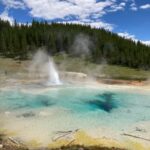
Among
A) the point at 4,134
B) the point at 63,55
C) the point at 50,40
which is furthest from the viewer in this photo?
the point at 50,40

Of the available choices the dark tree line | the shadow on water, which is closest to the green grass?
the dark tree line

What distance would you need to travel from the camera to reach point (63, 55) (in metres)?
87.7

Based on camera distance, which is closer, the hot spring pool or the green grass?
the hot spring pool

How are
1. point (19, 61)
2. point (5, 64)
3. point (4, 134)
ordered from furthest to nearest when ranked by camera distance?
1. point (19, 61)
2. point (5, 64)
3. point (4, 134)

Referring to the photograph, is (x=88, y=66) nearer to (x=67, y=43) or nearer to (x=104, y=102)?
(x=67, y=43)

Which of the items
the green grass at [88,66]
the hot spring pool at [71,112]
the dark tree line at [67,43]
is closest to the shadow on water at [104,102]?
the hot spring pool at [71,112]

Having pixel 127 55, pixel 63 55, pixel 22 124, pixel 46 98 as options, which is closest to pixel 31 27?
pixel 63 55

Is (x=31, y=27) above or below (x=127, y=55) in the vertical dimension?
above

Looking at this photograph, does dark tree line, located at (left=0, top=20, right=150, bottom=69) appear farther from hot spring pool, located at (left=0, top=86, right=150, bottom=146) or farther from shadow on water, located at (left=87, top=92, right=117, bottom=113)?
shadow on water, located at (left=87, top=92, right=117, bottom=113)

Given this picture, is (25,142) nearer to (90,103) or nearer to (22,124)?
(22,124)

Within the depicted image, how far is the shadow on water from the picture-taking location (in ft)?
90.2

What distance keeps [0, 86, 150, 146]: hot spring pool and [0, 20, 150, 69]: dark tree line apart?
4409 cm

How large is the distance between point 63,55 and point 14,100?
192 feet

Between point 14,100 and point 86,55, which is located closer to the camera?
point 14,100
